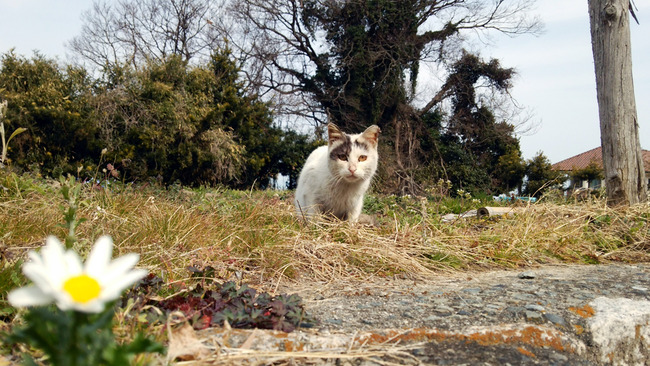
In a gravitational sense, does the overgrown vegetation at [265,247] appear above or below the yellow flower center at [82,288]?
below

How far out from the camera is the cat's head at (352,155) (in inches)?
156

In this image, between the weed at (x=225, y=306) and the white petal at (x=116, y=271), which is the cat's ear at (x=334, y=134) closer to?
the weed at (x=225, y=306)

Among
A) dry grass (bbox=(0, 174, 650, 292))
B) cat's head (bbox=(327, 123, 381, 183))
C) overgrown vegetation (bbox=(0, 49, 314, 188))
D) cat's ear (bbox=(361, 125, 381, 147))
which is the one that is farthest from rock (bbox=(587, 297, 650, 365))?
overgrown vegetation (bbox=(0, 49, 314, 188))

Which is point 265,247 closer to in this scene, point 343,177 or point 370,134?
point 343,177

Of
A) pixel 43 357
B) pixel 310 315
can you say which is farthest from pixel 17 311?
pixel 310 315

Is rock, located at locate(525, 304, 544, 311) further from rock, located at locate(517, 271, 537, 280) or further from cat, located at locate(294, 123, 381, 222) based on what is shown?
cat, located at locate(294, 123, 381, 222)

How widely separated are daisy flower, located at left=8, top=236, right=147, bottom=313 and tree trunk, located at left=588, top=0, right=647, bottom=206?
5345mm

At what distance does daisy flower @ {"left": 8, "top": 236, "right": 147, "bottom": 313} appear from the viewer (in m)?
0.51

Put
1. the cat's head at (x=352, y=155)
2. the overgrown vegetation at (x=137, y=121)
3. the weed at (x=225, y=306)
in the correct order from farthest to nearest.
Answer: the overgrown vegetation at (x=137, y=121) < the cat's head at (x=352, y=155) < the weed at (x=225, y=306)

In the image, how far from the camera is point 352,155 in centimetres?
401

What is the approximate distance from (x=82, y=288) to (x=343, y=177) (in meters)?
3.49

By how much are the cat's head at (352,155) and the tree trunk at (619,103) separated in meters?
2.62

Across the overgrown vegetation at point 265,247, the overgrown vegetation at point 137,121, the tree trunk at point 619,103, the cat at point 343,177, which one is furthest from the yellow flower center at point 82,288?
the overgrown vegetation at point 137,121

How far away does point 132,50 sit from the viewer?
→ 19.6 m
